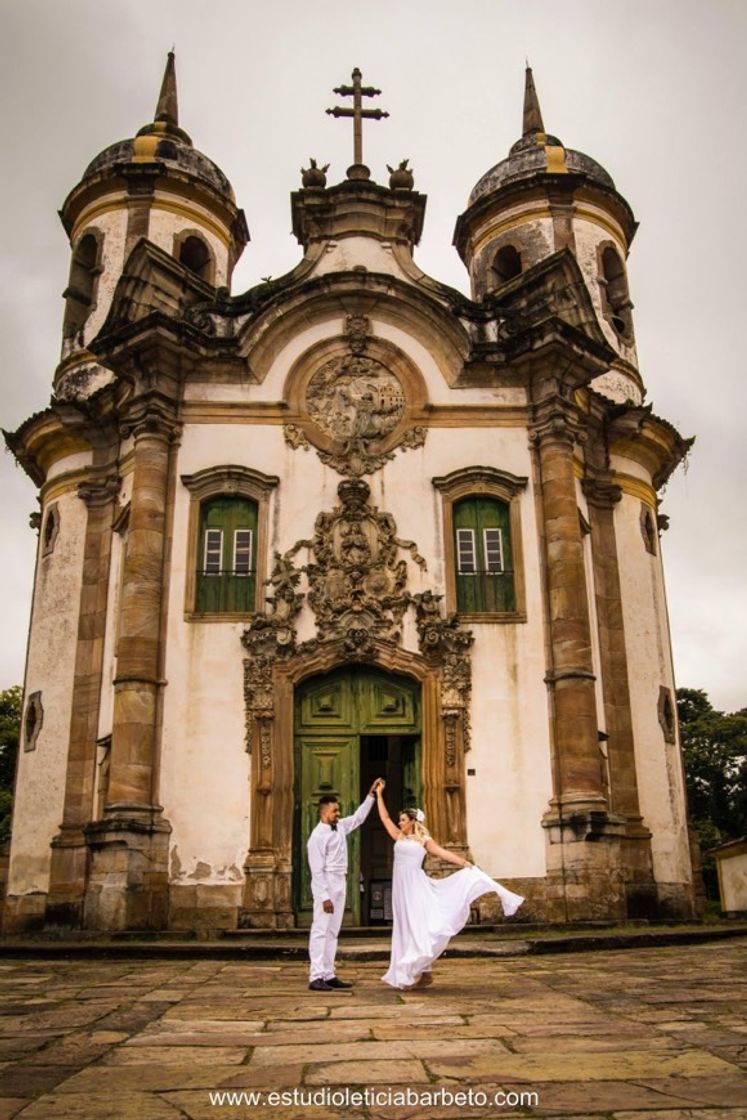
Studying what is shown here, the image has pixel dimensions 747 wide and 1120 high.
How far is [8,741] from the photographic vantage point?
37.6m

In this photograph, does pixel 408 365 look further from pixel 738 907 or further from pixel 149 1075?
pixel 149 1075

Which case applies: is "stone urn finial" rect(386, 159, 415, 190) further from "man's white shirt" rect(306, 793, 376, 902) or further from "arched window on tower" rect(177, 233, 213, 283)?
"man's white shirt" rect(306, 793, 376, 902)

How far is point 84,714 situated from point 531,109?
57.8 feet

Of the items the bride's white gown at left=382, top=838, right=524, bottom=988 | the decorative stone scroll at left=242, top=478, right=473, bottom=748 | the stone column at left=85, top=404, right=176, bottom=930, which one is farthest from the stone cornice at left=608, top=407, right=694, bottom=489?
the bride's white gown at left=382, top=838, right=524, bottom=988

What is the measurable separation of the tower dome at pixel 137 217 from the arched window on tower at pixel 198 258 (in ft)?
0.07

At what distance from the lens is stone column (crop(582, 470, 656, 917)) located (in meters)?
17.2

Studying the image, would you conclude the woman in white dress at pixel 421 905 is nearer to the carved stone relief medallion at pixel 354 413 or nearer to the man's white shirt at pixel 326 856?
the man's white shirt at pixel 326 856

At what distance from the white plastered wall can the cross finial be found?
7.81 m

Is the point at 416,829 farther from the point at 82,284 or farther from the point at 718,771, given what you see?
the point at 718,771

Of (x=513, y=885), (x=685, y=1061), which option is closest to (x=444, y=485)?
(x=513, y=885)

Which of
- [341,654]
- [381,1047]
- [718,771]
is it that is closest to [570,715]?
[341,654]

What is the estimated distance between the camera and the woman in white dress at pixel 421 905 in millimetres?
8344

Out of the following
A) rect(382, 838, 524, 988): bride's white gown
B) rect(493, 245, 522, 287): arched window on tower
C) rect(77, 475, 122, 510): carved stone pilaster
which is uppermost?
rect(493, 245, 522, 287): arched window on tower

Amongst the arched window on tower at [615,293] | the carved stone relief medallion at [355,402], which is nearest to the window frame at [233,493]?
the carved stone relief medallion at [355,402]
